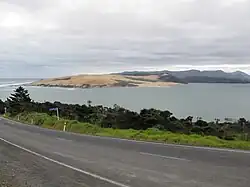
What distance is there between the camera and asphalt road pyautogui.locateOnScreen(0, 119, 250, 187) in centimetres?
916

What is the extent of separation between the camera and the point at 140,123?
33625 mm

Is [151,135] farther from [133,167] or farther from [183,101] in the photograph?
[183,101]

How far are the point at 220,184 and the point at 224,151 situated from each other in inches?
239

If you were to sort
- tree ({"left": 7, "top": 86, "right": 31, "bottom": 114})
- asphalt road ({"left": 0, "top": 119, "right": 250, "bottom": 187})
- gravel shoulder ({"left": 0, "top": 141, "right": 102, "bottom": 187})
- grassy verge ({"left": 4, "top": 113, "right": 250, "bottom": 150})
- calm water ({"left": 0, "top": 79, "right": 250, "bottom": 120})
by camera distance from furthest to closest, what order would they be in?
calm water ({"left": 0, "top": 79, "right": 250, "bottom": 120})
tree ({"left": 7, "top": 86, "right": 31, "bottom": 114})
grassy verge ({"left": 4, "top": 113, "right": 250, "bottom": 150})
gravel shoulder ({"left": 0, "top": 141, "right": 102, "bottom": 187})
asphalt road ({"left": 0, "top": 119, "right": 250, "bottom": 187})

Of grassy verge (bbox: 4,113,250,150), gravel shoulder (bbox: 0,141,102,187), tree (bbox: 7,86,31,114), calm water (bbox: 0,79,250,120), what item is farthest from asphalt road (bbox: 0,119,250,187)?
calm water (bbox: 0,79,250,120)

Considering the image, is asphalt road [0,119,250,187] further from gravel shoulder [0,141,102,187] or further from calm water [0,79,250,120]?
calm water [0,79,250,120]

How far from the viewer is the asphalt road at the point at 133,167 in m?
9.16

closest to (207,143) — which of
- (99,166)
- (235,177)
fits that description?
(99,166)

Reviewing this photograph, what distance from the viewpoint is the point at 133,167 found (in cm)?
1130

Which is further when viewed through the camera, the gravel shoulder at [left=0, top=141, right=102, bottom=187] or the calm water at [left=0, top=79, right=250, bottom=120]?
the calm water at [left=0, top=79, right=250, bottom=120]

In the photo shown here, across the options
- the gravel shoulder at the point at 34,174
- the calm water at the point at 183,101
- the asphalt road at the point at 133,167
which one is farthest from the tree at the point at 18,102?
the gravel shoulder at the point at 34,174

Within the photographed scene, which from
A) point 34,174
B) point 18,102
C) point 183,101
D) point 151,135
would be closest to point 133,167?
point 34,174

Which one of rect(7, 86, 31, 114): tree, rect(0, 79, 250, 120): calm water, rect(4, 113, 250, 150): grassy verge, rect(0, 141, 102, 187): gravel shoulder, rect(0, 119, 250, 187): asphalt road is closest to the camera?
rect(0, 119, 250, 187): asphalt road

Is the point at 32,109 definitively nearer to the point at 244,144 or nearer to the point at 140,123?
the point at 140,123
